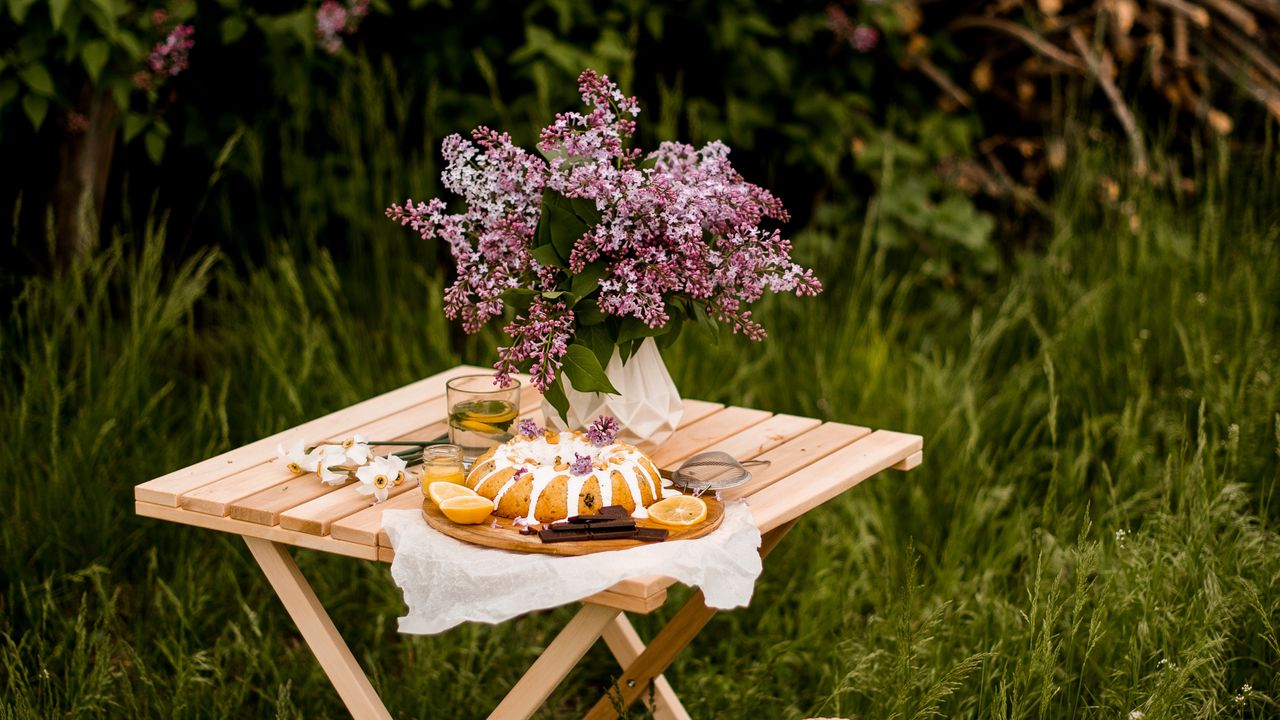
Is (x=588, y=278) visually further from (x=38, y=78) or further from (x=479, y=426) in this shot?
(x=38, y=78)

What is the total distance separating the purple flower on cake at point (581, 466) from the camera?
2197 mm

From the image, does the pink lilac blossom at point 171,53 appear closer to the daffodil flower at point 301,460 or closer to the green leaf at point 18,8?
the green leaf at point 18,8

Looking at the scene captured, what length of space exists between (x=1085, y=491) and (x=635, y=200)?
1.88 metres

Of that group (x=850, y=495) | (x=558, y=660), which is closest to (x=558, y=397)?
(x=558, y=660)

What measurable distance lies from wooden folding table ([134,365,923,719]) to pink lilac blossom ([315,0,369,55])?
143 centimetres

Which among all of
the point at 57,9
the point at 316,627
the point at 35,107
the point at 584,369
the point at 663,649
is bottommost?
the point at 663,649

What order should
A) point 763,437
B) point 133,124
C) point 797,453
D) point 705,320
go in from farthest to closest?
point 133,124, point 763,437, point 797,453, point 705,320

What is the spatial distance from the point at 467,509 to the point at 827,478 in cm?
67

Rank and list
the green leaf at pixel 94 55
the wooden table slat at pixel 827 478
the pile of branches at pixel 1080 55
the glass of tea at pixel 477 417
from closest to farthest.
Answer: the wooden table slat at pixel 827 478
the glass of tea at pixel 477 417
the green leaf at pixel 94 55
the pile of branches at pixel 1080 55

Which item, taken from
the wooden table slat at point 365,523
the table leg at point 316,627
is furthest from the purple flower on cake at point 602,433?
the table leg at point 316,627

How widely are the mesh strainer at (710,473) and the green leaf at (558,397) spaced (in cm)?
23

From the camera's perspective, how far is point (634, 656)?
2965mm

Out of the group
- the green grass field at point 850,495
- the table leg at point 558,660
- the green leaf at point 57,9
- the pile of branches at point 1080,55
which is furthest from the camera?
the pile of branches at point 1080,55

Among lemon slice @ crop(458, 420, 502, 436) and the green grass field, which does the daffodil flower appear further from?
the green grass field
